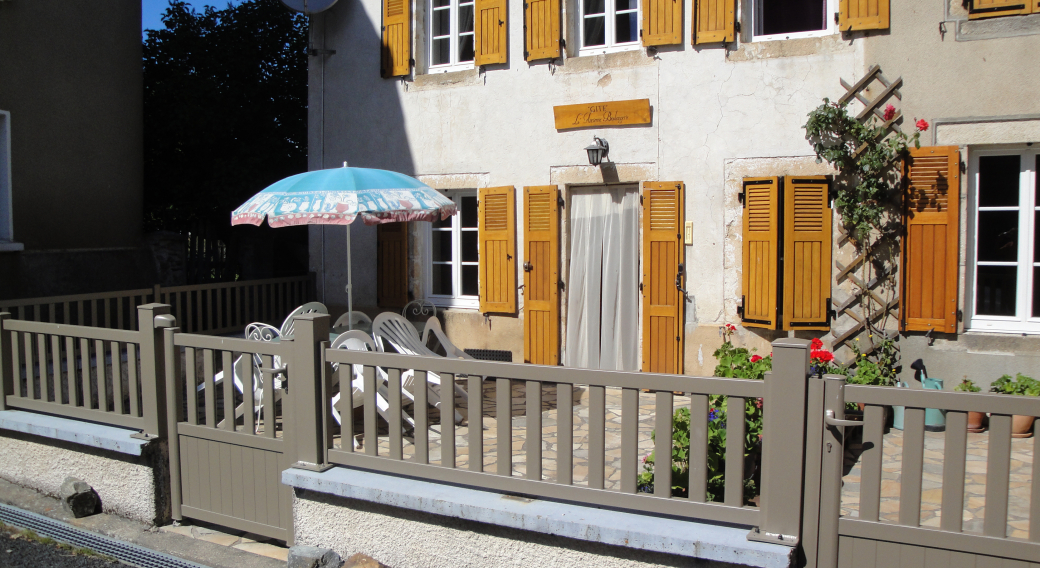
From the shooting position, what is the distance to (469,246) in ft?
28.2

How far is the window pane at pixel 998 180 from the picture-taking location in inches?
249

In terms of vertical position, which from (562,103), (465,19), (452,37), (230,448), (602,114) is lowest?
(230,448)

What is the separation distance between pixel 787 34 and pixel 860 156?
132cm

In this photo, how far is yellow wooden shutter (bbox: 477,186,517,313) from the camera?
8031mm

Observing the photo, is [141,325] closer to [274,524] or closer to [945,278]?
[274,524]

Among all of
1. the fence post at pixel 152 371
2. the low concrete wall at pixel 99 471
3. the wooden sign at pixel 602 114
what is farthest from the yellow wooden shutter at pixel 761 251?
the low concrete wall at pixel 99 471

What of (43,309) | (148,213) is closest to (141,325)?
(43,309)

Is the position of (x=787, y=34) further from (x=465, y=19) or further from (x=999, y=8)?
(x=465, y=19)

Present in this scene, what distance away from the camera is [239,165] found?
10969mm

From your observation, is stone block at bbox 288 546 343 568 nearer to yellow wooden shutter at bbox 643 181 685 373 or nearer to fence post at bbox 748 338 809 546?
fence post at bbox 748 338 809 546

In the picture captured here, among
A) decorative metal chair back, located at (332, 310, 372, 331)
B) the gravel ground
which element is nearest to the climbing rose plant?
decorative metal chair back, located at (332, 310, 372, 331)

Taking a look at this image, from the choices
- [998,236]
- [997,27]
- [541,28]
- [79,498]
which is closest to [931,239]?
[998,236]

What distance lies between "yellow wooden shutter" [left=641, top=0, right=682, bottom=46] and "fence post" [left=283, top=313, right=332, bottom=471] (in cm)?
477

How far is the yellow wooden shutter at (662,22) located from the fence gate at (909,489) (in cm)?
514
